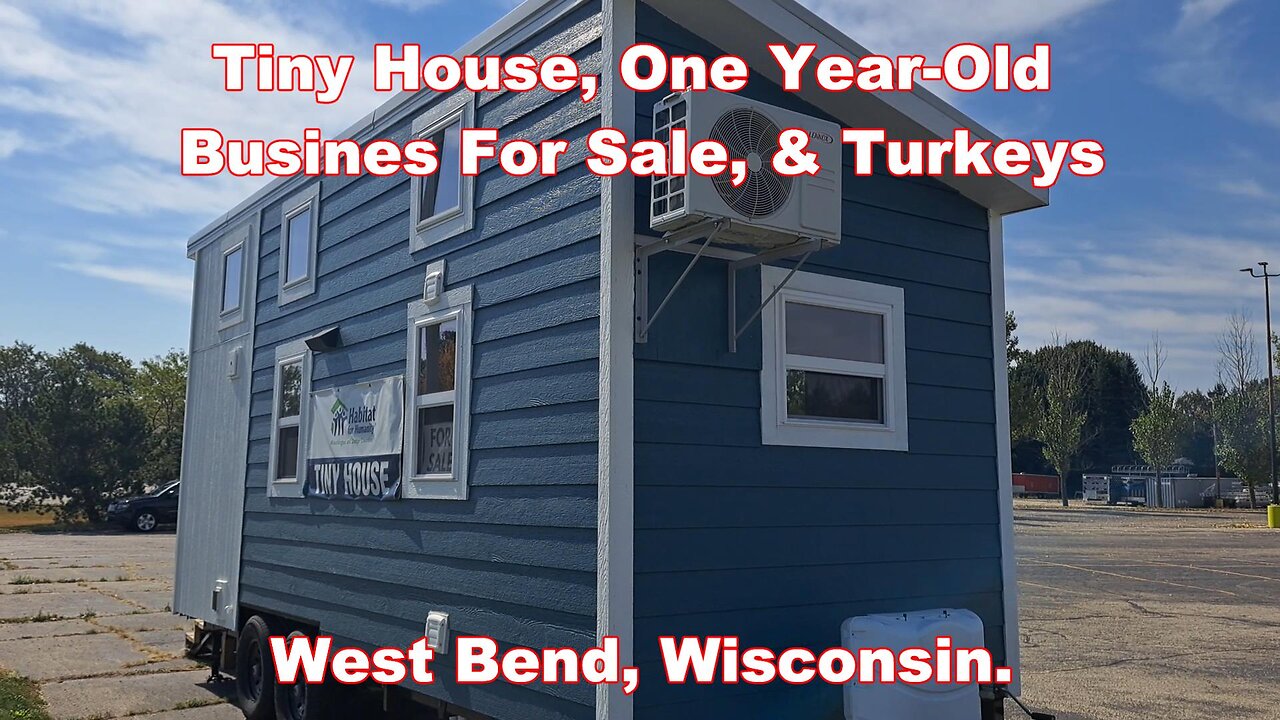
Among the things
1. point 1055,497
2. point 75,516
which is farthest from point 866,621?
point 1055,497

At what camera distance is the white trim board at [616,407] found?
4367mm

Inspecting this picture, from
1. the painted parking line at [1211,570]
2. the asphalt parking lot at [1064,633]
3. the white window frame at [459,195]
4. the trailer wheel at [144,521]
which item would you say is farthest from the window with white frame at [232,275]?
the trailer wheel at [144,521]

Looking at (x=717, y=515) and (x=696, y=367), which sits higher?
(x=696, y=367)

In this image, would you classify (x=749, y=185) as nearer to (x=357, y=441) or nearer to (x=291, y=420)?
(x=357, y=441)

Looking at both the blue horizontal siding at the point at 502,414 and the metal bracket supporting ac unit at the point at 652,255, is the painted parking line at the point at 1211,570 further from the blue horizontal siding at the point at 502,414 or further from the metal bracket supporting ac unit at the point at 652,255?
the metal bracket supporting ac unit at the point at 652,255

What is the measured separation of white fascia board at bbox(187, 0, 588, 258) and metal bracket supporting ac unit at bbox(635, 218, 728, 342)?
1333 millimetres

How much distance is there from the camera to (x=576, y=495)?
4.62 meters

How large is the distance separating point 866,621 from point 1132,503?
4709 cm

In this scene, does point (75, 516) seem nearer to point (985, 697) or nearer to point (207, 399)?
point (207, 399)

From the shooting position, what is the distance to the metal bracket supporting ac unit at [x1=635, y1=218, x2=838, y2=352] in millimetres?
4445

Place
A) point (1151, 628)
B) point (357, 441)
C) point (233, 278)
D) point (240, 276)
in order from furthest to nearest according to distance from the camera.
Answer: point (1151, 628)
point (233, 278)
point (240, 276)
point (357, 441)

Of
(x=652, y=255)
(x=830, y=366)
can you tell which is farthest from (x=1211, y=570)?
(x=652, y=255)

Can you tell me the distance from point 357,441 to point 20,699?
389 centimetres

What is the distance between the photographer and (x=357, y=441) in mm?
6613
